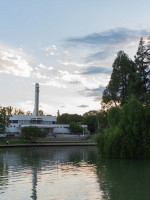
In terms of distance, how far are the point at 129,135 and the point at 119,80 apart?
680 inches

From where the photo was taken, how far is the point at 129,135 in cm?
3778

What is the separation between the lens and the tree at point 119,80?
52.8m

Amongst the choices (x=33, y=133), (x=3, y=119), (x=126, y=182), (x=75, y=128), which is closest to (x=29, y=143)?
(x=33, y=133)

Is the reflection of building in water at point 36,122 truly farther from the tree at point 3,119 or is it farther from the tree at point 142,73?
the tree at point 142,73

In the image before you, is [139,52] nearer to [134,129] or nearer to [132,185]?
[134,129]

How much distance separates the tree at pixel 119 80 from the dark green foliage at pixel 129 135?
1273 centimetres

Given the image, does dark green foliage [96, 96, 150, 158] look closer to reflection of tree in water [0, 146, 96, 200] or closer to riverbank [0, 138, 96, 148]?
reflection of tree in water [0, 146, 96, 200]

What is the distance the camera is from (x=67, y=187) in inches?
798

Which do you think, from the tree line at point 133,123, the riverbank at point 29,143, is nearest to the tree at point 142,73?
the tree line at point 133,123

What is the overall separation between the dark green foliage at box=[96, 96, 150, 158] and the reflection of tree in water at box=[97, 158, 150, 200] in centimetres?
600

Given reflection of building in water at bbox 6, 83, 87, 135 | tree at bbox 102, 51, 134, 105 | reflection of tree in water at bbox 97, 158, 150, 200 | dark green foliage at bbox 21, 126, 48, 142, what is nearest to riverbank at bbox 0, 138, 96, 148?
dark green foliage at bbox 21, 126, 48, 142

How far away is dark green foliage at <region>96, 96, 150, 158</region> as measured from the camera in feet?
122

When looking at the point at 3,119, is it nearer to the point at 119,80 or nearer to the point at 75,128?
the point at 75,128

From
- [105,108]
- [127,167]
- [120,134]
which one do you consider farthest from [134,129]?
[105,108]
